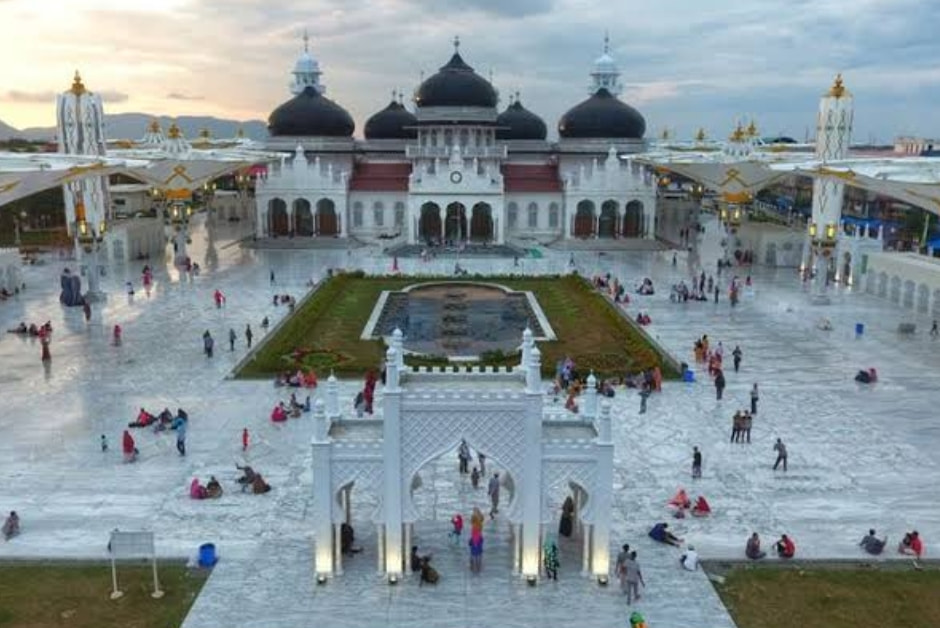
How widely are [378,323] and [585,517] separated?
20105mm

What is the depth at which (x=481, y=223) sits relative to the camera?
6209cm

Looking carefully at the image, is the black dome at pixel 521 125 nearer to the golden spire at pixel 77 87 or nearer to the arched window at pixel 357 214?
the arched window at pixel 357 214

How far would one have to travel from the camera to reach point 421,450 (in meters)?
13.5

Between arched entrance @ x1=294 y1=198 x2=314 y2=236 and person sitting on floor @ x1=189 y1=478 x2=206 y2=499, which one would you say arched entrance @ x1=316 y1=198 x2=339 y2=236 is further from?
person sitting on floor @ x1=189 y1=478 x2=206 y2=499

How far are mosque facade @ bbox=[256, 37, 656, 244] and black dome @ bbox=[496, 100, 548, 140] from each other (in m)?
0.08

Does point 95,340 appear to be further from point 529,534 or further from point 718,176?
point 718,176

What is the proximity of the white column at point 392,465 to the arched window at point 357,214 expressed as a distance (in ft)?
156

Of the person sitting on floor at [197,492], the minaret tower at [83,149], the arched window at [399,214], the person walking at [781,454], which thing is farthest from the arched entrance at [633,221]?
the person sitting on floor at [197,492]

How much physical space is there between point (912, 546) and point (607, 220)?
48.2 meters

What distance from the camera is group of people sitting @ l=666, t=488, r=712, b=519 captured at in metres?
16.5

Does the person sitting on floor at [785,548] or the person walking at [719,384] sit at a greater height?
the person walking at [719,384]

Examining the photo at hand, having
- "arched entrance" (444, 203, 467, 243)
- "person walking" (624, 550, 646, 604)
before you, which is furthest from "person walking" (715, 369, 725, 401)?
"arched entrance" (444, 203, 467, 243)

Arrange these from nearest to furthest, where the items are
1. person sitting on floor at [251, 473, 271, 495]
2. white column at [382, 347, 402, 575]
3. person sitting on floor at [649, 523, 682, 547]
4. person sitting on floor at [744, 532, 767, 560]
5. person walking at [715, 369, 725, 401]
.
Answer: white column at [382, 347, 402, 575] → person sitting on floor at [744, 532, 767, 560] → person sitting on floor at [649, 523, 682, 547] → person sitting on floor at [251, 473, 271, 495] → person walking at [715, 369, 725, 401]

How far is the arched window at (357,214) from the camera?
59.9 m
